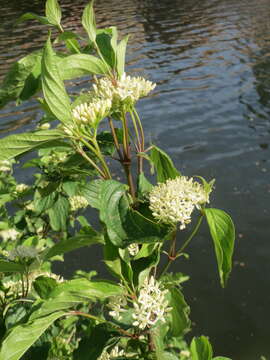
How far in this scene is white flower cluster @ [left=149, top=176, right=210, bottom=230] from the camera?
2.93ft

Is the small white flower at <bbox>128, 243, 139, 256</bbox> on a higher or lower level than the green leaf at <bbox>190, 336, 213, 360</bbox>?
higher

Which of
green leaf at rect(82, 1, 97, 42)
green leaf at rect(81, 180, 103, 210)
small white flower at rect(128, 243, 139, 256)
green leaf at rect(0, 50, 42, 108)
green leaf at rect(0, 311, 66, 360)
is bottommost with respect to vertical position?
small white flower at rect(128, 243, 139, 256)

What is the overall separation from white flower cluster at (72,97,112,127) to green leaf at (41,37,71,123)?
0.05 metres

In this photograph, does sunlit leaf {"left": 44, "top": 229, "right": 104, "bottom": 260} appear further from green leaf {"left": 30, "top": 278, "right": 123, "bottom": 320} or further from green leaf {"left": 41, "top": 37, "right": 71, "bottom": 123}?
green leaf {"left": 41, "top": 37, "right": 71, "bottom": 123}

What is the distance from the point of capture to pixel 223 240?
857 millimetres

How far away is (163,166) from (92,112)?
0.77 ft

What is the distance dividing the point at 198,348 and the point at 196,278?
384 centimetres

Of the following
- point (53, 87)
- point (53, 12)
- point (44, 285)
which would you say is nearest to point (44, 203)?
point (44, 285)

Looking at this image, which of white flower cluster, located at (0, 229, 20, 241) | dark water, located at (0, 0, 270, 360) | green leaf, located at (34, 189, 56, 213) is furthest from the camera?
dark water, located at (0, 0, 270, 360)

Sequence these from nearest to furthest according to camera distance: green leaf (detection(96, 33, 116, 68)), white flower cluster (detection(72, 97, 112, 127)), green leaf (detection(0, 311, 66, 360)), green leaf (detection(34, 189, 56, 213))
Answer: green leaf (detection(0, 311, 66, 360)), white flower cluster (detection(72, 97, 112, 127)), green leaf (detection(96, 33, 116, 68)), green leaf (detection(34, 189, 56, 213))

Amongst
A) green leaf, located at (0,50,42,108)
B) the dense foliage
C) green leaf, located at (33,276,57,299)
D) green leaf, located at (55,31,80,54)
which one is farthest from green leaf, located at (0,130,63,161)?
green leaf, located at (33,276,57,299)

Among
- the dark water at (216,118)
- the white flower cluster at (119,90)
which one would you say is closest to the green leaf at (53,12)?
the white flower cluster at (119,90)

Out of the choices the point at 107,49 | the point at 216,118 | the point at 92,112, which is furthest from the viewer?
the point at 216,118

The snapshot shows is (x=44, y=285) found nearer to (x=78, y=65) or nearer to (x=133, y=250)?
(x=133, y=250)
